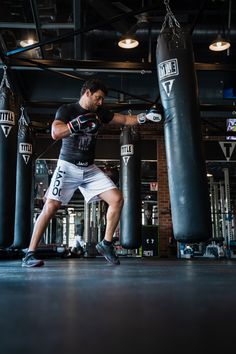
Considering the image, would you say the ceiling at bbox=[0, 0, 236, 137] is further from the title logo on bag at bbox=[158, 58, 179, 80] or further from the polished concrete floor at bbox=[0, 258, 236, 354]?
the polished concrete floor at bbox=[0, 258, 236, 354]

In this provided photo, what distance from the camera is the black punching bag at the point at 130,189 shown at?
3984 mm

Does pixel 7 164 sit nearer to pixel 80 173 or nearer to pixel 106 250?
pixel 80 173

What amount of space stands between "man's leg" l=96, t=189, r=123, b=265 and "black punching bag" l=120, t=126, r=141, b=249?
1.10 m

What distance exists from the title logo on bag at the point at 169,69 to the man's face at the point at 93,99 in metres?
0.76

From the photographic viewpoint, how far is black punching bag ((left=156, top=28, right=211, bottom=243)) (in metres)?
1.68

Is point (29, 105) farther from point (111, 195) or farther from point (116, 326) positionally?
point (116, 326)

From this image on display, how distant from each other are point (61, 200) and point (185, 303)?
1826 millimetres

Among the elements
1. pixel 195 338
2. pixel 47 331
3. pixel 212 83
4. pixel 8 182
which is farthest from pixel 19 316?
pixel 212 83

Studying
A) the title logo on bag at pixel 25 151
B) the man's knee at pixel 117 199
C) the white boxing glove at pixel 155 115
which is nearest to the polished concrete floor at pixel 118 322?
the white boxing glove at pixel 155 115

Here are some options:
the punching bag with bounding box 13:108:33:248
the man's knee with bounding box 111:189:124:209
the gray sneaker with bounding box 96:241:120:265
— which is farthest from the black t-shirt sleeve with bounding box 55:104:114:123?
the punching bag with bounding box 13:108:33:248

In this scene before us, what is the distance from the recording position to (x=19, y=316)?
2.46 ft

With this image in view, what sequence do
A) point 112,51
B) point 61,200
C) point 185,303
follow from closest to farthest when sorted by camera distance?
point 185,303, point 61,200, point 112,51

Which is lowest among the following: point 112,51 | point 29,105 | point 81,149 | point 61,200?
point 61,200

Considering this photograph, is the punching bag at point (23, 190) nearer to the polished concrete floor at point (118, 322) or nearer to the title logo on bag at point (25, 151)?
the title logo on bag at point (25, 151)
